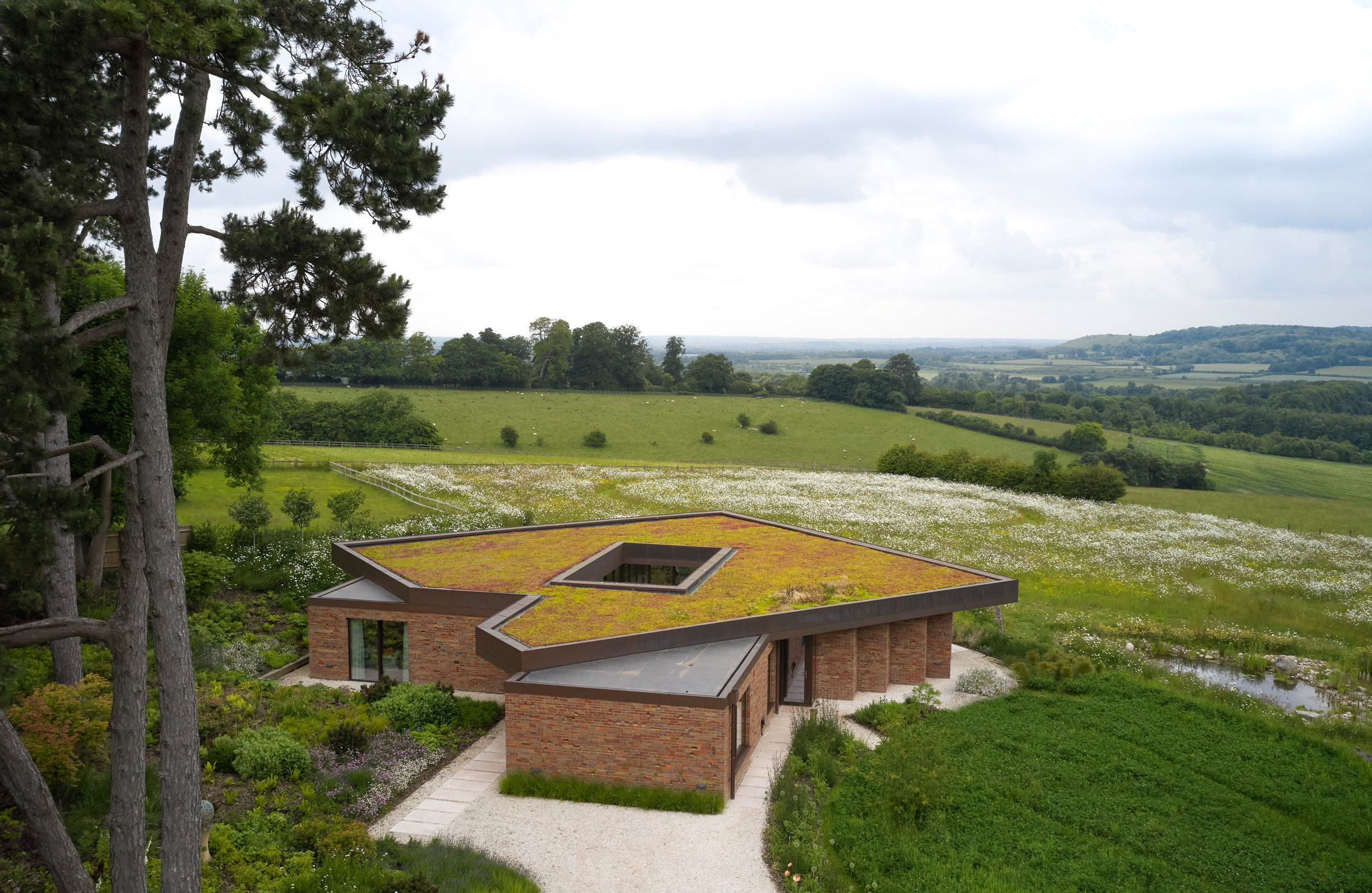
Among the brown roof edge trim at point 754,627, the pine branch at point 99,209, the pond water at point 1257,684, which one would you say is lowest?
the pond water at point 1257,684

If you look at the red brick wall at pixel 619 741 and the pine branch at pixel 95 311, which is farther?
the red brick wall at pixel 619 741

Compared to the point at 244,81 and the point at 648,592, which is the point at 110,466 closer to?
the point at 244,81

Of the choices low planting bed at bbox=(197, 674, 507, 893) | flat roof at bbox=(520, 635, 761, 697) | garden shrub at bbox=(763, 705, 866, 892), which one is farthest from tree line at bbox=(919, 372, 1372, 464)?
low planting bed at bbox=(197, 674, 507, 893)

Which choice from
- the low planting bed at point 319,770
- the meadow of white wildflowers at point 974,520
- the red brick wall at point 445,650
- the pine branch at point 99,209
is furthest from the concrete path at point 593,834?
the meadow of white wildflowers at point 974,520

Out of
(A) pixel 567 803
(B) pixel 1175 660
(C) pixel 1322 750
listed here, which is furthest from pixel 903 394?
(A) pixel 567 803

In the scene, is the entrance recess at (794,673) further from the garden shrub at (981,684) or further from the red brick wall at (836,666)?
the garden shrub at (981,684)

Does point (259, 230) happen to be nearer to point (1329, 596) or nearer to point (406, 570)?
point (406, 570)

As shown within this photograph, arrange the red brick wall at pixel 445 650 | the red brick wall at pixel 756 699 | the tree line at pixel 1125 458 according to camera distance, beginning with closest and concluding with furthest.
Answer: the red brick wall at pixel 756 699
the red brick wall at pixel 445 650
the tree line at pixel 1125 458

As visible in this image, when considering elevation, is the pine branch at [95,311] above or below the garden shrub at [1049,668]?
above

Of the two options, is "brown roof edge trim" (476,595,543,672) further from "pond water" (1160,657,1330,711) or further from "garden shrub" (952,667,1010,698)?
"pond water" (1160,657,1330,711)
